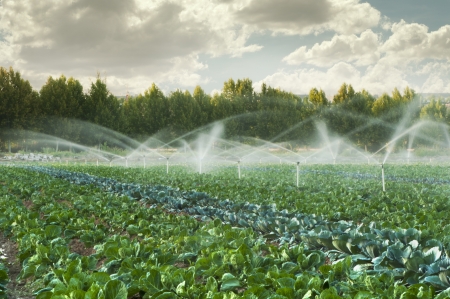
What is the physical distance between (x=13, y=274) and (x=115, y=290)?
2837 mm

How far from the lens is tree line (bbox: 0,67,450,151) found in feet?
133

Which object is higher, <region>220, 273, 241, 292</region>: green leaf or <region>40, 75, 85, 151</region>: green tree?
<region>40, 75, 85, 151</region>: green tree

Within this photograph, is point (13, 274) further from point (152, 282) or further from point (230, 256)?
point (230, 256)

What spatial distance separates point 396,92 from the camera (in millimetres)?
49969

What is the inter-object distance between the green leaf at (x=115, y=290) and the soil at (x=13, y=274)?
1.80 metres

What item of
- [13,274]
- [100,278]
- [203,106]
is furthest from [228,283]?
[203,106]

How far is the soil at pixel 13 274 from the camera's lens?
4297 millimetres

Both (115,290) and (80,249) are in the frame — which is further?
(80,249)

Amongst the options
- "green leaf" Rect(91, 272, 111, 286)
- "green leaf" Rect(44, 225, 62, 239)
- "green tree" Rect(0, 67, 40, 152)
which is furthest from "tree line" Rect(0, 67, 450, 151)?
"green leaf" Rect(91, 272, 111, 286)

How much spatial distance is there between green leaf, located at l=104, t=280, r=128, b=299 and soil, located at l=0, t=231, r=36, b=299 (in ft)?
5.90

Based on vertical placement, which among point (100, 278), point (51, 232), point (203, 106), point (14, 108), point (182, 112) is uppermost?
point (203, 106)

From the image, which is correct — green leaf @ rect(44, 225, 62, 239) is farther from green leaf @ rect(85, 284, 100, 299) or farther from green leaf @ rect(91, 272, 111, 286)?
green leaf @ rect(85, 284, 100, 299)

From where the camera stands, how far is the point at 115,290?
2945 mm

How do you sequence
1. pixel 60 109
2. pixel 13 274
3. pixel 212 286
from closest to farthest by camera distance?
pixel 212 286
pixel 13 274
pixel 60 109
